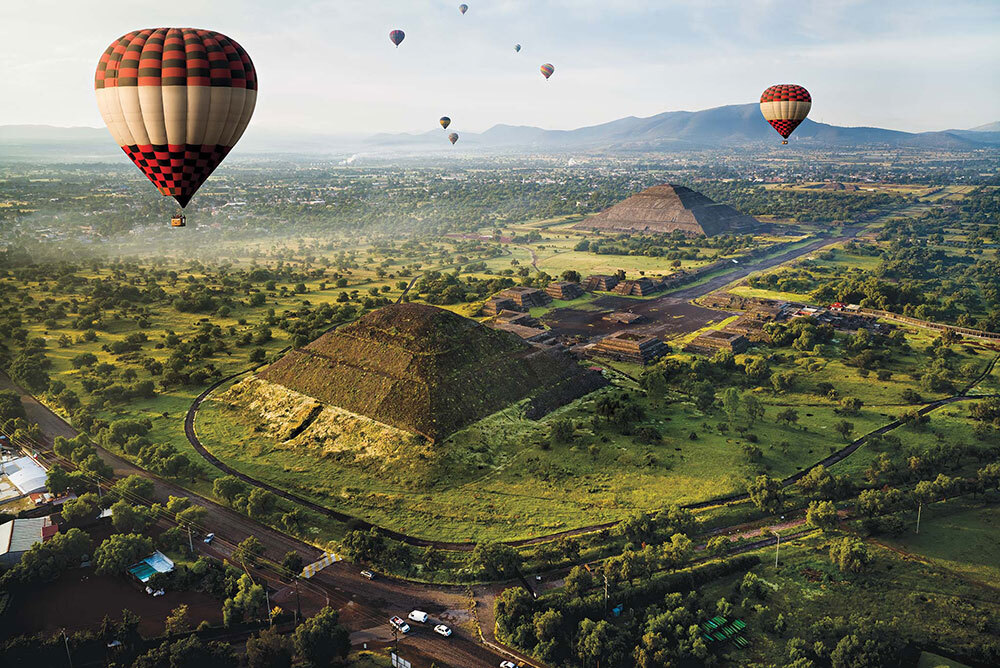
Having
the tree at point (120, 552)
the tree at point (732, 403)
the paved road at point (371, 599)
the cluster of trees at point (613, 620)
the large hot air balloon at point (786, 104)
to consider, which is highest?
the large hot air balloon at point (786, 104)

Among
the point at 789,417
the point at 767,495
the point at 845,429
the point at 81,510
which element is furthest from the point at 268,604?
the point at 845,429

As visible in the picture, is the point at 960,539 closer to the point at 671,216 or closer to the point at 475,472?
the point at 475,472

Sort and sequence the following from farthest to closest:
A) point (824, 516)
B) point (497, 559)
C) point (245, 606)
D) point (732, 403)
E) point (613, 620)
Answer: point (732, 403), point (824, 516), point (497, 559), point (613, 620), point (245, 606)

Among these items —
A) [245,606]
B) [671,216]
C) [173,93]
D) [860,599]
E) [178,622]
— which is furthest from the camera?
[671,216]

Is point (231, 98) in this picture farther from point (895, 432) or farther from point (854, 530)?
point (895, 432)

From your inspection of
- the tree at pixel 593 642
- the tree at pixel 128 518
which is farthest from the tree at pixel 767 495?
the tree at pixel 128 518

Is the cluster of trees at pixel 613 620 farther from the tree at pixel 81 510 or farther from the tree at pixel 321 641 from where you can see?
the tree at pixel 81 510
